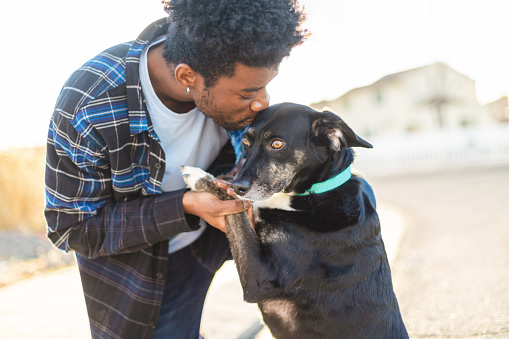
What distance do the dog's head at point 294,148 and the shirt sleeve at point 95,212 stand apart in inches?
17.9

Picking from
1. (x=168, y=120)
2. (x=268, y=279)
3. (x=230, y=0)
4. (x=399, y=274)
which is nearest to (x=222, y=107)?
(x=168, y=120)

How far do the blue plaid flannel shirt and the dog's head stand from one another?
459 mm

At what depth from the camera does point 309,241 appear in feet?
6.53

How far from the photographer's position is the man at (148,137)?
6.22ft

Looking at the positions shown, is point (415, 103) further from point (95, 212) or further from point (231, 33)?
point (95, 212)

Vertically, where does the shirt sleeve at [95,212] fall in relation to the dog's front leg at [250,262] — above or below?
above

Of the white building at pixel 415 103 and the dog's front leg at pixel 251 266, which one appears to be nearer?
the dog's front leg at pixel 251 266

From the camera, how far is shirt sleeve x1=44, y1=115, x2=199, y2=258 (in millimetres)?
1971

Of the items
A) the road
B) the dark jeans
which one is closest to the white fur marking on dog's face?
the dark jeans

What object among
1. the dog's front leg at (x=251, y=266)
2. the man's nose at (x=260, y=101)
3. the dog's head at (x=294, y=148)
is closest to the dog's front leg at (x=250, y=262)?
the dog's front leg at (x=251, y=266)

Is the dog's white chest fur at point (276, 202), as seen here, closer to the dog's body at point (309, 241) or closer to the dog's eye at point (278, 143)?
the dog's body at point (309, 241)

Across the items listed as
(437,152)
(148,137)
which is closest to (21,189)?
(148,137)

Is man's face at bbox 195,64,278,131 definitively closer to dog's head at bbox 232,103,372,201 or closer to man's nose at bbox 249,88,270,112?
man's nose at bbox 249,88,270,112

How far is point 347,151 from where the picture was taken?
2262mm
